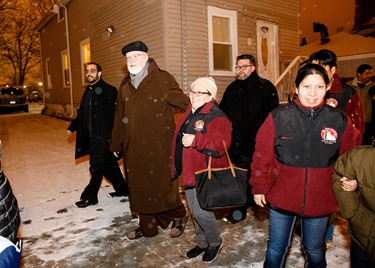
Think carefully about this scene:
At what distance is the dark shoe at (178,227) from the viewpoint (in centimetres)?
396

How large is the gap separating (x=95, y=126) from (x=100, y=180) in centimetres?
86

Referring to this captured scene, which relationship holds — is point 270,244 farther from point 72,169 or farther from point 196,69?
point 196,69

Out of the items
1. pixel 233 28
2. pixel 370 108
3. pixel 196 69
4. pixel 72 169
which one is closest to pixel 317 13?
pixel 233 28

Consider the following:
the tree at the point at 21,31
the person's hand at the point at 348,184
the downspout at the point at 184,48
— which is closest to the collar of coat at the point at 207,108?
the person's hand at the point at 348,184

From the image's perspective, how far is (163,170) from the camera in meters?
3.77

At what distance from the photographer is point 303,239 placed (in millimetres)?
2559

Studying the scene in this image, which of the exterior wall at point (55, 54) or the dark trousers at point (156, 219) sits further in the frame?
the exterior wall at point (55, 54)

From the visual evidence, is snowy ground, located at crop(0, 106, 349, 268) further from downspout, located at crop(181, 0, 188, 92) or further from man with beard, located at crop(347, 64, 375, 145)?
downspout, located at crop(181, 0, 188, 92)

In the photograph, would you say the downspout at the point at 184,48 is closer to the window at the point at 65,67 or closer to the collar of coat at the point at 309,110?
the collar of coat at the point at 309,110

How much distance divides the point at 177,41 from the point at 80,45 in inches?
315

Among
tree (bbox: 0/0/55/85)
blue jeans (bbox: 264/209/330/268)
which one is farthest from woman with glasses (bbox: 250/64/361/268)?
tree (bbox: 0/0/55/85)

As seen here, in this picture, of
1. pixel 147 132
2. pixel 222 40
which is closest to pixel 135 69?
pixel 147 132

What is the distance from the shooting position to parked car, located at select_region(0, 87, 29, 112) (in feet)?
89.6

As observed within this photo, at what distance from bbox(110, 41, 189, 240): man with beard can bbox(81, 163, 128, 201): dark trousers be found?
1.39 meters
